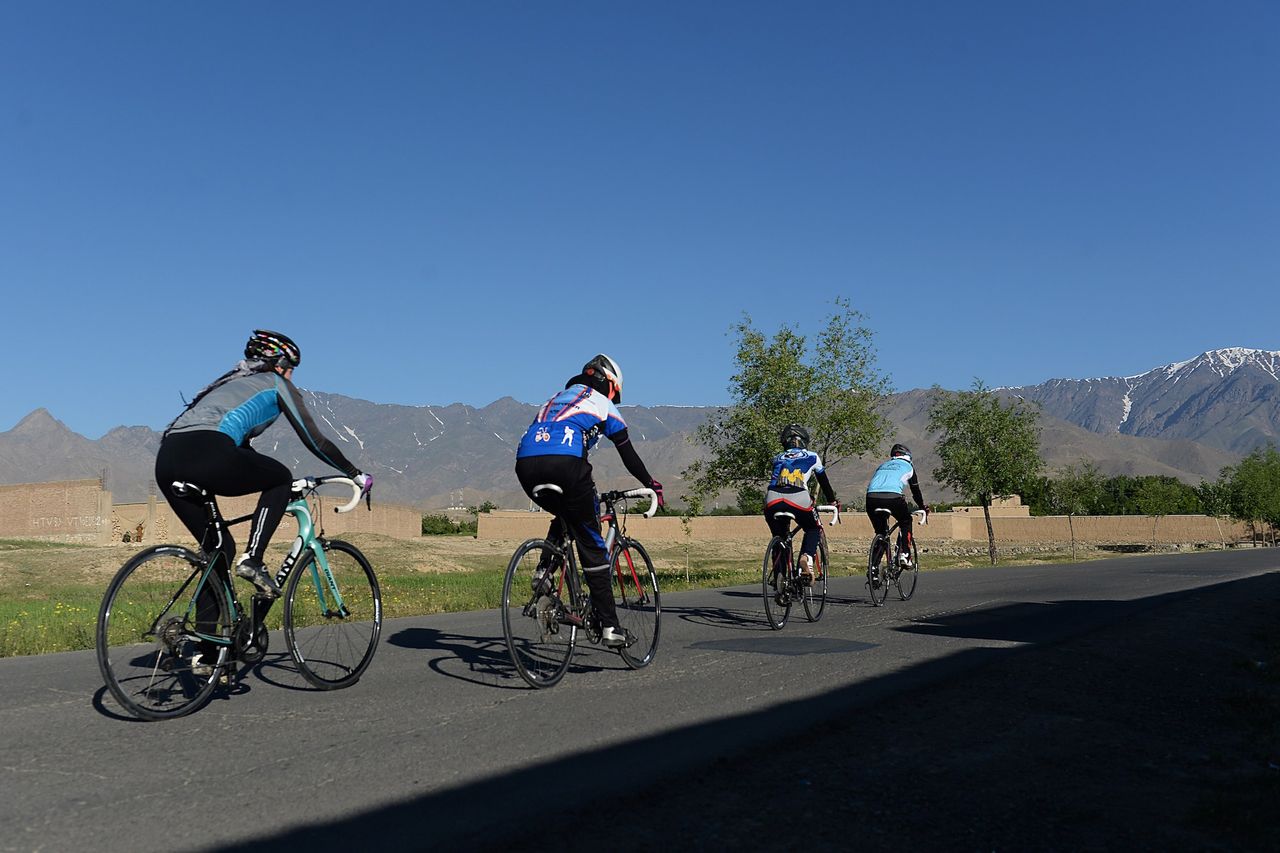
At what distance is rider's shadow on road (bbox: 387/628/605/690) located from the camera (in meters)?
6.89

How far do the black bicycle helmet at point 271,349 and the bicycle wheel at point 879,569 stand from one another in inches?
355

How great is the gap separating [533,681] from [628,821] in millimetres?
2732

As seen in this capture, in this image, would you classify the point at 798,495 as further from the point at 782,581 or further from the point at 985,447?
the point at 985,447

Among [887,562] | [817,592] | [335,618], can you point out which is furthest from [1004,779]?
[887,562]

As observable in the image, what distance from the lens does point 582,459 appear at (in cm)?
682

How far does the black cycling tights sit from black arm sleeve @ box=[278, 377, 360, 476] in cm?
26

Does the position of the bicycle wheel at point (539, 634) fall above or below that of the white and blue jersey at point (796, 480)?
below

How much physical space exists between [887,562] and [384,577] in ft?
72.2

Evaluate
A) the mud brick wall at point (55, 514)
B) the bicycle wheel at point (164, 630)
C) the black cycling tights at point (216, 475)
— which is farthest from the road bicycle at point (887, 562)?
the mud brick wall at point (55, 514)

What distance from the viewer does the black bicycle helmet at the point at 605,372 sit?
7.22 meters

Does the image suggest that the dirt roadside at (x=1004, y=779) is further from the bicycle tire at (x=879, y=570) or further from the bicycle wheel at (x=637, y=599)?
the bicycle tire at (x=879, y=570)

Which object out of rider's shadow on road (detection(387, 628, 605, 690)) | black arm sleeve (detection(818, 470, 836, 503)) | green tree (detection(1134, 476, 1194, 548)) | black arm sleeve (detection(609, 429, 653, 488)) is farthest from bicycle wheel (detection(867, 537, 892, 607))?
green tree (detection(1134, 476, 1194, 548))

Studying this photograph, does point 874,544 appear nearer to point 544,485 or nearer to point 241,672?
point 544,485

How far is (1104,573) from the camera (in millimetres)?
23875
